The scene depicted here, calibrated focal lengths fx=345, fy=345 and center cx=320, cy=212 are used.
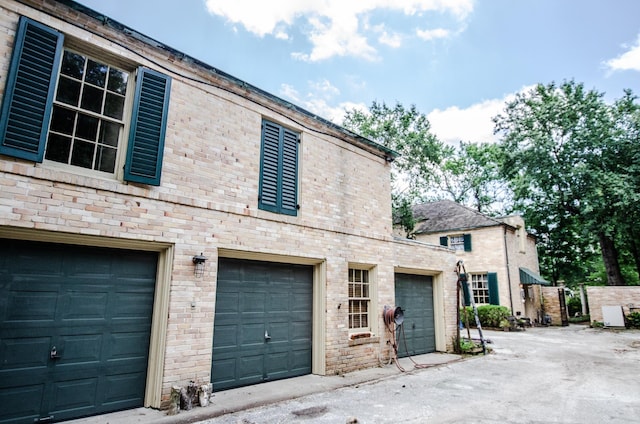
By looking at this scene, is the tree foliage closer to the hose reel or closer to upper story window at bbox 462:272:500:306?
upper story window at bbox 462:272:500:306

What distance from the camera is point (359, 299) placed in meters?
8.27

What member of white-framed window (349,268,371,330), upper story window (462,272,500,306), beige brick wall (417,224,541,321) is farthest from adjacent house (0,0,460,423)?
beige brick wall (417,224,541,321)

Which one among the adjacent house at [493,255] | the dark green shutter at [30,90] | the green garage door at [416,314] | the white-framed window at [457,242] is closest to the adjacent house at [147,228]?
the dark green shutter at [30,90]

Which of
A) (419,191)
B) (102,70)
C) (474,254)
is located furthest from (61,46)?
(474,254)

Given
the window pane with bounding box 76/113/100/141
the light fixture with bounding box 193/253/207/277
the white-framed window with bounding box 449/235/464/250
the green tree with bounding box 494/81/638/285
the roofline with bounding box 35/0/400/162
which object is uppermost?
the green tree with bounding box 494/81/638/285

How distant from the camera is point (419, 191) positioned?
19844 mm

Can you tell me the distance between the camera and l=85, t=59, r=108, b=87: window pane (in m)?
5.14

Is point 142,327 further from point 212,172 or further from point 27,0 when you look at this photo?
point 27,0

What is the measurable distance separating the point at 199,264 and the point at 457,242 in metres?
17.5

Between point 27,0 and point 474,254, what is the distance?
1978 centimetres

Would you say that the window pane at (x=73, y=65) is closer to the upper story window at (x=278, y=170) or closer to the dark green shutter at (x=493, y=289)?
the upper story window at (x=278, y=170)

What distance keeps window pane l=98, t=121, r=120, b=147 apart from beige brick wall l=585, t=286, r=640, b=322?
22.8m

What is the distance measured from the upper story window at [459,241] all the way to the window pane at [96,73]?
18291 millimetres

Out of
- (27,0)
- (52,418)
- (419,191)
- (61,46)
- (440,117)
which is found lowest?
(52,418)
